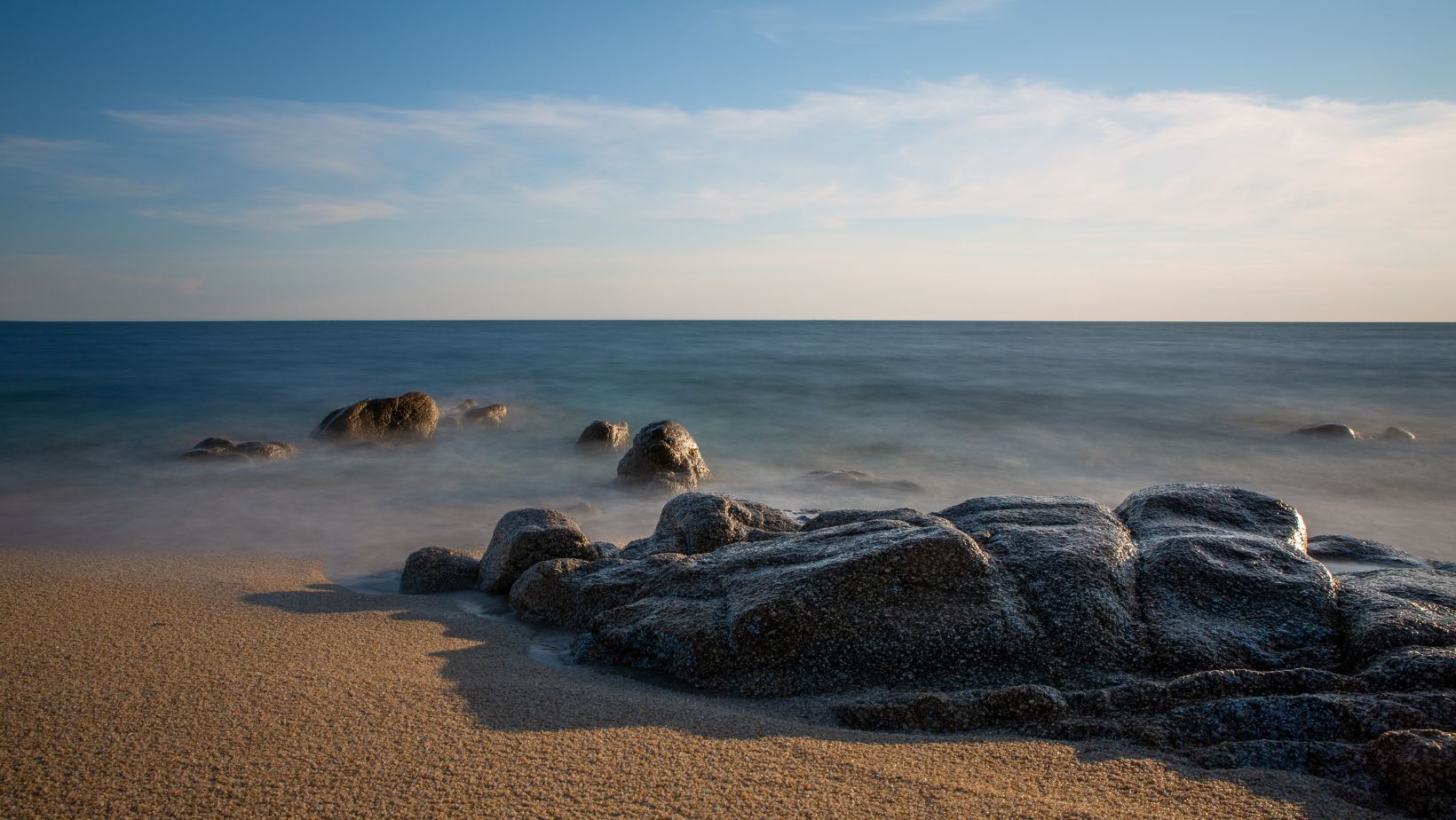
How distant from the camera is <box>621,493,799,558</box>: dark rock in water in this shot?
529cm

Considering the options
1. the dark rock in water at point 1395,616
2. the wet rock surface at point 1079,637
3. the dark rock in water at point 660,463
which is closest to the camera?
the wet rock surface at point 1079,637

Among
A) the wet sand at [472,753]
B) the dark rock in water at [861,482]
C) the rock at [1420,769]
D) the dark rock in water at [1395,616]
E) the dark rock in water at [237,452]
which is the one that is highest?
the dark rock in water at [1395,616]

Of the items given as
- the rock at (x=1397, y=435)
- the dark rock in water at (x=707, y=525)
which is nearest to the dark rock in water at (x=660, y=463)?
the dark rock in water at (x=707, y=525)

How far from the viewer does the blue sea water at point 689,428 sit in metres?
8.35

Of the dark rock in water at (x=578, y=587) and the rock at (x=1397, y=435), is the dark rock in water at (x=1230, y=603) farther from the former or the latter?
the rock at (x=1397, y=435)

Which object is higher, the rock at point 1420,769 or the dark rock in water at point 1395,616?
the dark rock in water at point 1395,616

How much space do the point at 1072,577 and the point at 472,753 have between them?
2.54 m

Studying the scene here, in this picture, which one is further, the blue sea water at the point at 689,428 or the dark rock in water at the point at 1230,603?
the blue sea water at the point at 689,428

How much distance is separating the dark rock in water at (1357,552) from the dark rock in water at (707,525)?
3665 mm

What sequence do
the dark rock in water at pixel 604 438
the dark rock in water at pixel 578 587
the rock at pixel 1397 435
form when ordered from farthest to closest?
the rock at pixel 1397 435, the dark rock in water at pixel 604 438, the dark rock in water at pixel 578 587

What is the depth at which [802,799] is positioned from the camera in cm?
228

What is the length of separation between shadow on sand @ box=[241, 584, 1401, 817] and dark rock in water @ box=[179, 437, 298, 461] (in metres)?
8.60

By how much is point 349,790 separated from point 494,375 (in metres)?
21.8

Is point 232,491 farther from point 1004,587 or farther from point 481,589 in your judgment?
point 1004,587
